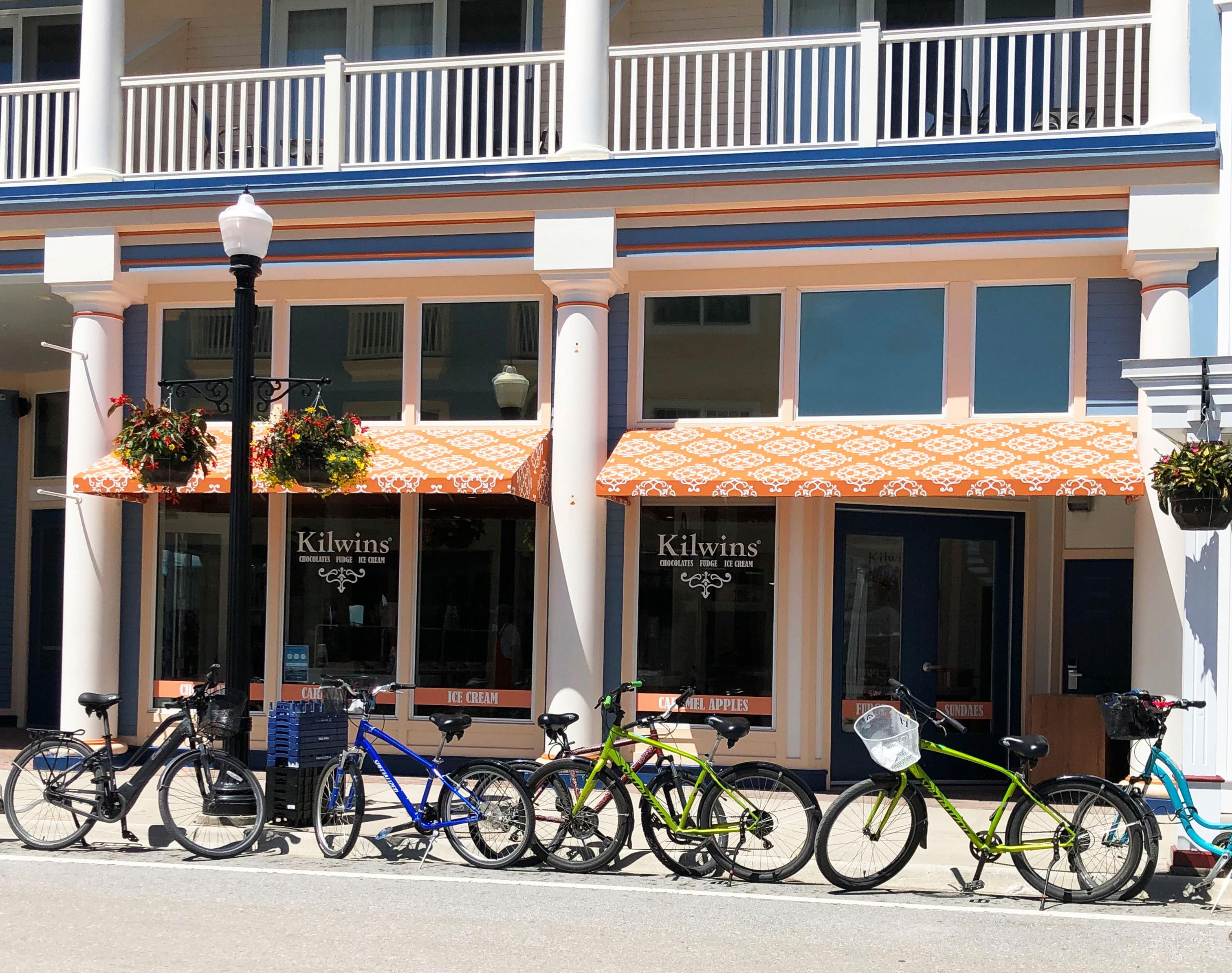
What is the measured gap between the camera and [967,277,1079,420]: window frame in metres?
11.1

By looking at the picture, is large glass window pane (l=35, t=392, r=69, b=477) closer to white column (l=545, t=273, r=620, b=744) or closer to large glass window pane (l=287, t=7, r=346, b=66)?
large glass window pane (l=287, t=7, r=346, b=66)

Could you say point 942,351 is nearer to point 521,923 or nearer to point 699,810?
point 699,810

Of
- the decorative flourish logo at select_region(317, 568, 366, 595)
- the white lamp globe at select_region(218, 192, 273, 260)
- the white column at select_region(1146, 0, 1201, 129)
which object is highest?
the white column at select_region(1146, 0, 1201, 129)

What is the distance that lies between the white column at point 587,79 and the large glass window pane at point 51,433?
24.5 feet

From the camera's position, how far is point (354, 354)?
12.4 meters

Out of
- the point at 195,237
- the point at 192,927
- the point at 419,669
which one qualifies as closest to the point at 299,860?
the point at 192,927

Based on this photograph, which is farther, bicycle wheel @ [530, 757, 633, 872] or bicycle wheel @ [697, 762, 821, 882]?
bicycle wheel @ [530, 757, 633, 872]

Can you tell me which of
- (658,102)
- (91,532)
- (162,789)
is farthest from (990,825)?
(91,532)

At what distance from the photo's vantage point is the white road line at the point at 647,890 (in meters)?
7.42

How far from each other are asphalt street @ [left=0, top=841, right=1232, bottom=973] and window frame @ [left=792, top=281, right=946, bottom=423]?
163 inches

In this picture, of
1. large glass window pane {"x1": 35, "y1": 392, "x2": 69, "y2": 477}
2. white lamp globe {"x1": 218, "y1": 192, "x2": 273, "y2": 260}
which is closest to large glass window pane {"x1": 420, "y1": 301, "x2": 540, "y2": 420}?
white lamp globe {"x1": 218, "y1": 192, "x2": 273, "y2": 260}

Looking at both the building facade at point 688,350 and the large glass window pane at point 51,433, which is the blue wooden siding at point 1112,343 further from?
the large glass window pane at point 51,433

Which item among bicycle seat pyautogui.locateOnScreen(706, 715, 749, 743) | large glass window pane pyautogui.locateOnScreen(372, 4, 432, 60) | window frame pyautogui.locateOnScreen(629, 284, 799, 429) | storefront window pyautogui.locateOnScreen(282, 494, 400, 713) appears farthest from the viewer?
large glass window pane pyautogui.locateOnScreen(372, 4, 432, 60)

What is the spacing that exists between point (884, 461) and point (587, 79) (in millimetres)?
3939
